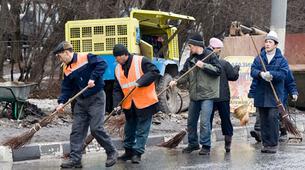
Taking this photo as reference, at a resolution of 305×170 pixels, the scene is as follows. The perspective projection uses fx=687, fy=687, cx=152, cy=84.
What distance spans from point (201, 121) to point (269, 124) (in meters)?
1.00

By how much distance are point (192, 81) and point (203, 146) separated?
963 mm

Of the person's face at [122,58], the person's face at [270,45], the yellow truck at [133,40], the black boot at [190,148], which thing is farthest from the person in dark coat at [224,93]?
the yellow truck at [133,40]

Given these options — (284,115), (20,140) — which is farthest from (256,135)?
(20,140)

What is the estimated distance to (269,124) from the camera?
9.99 m

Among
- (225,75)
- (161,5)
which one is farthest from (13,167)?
(161,5)

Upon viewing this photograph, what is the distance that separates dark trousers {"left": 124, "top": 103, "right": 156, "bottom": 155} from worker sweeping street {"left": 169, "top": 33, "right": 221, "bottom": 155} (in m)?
0.83

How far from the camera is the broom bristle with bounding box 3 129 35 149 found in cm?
916

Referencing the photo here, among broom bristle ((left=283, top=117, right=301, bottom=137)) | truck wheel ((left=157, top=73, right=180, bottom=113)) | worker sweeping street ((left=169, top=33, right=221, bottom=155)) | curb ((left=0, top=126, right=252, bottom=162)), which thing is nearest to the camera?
curb ((left=0, top=126, right=252, bottom=162))

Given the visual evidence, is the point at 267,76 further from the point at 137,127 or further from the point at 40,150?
the point at 40,150

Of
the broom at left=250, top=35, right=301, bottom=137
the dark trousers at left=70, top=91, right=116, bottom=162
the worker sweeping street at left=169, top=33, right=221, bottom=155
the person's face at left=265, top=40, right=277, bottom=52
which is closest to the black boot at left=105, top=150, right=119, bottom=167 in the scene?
the dark trousers at left=70, top=91, right=116, bottom=162

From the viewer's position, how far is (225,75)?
10.2 metres

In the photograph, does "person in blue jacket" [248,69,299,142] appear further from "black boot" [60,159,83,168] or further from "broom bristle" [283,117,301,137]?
"black boot" [60,159,83,168]

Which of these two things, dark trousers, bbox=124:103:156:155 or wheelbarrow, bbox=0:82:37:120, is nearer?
dark trousers, bbox=124:103:156:155

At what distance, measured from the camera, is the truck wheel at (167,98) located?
15.1 m
